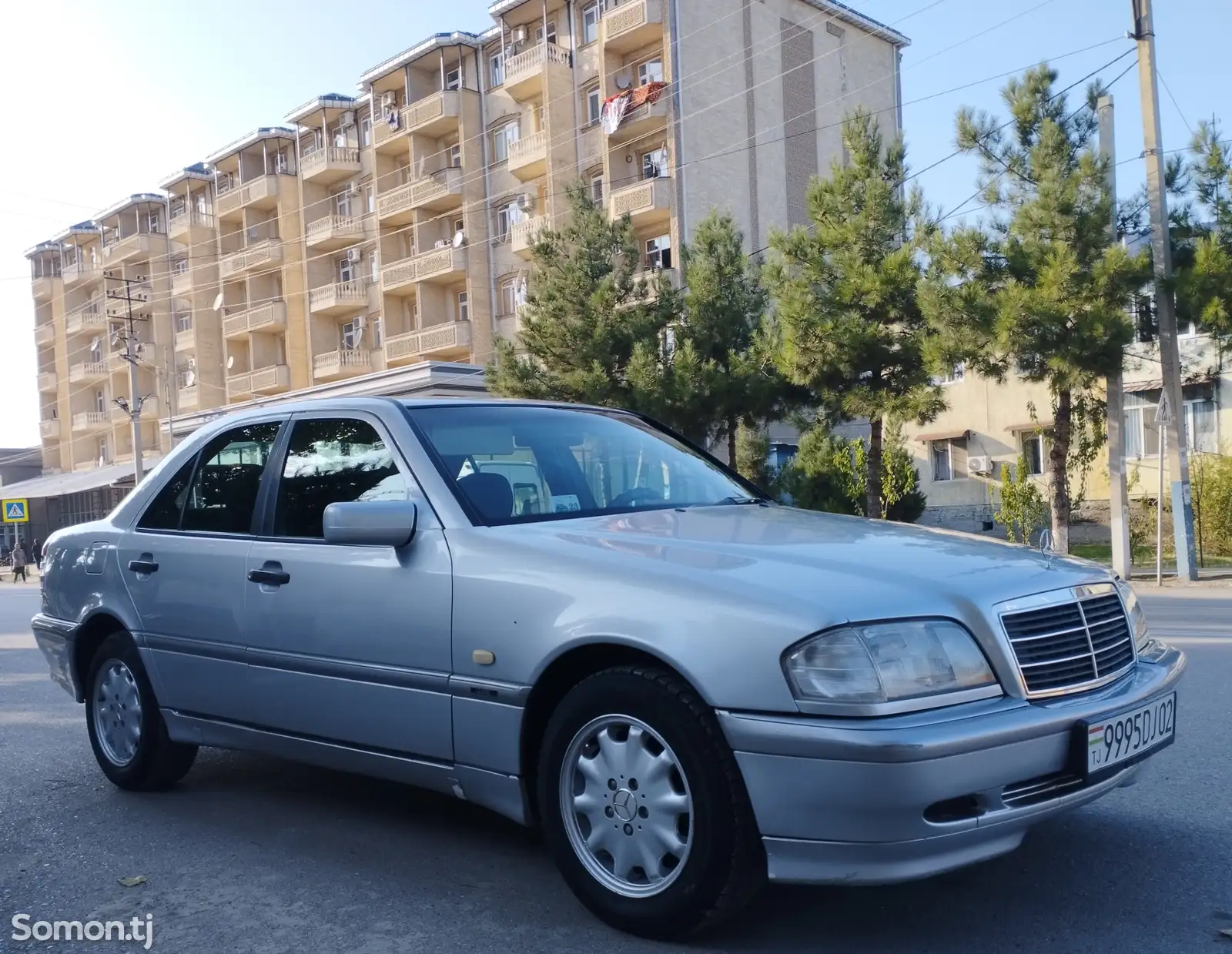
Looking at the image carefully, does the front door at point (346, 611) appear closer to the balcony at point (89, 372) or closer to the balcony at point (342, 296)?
the balcony at point (342, 296)

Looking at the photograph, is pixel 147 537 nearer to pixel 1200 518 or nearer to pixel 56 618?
pixel 56 618

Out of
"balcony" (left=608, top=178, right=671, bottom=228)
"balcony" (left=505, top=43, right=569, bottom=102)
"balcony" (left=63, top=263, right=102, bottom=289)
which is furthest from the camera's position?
"balcony" (left=63, top=263, right=102, bottom=289)

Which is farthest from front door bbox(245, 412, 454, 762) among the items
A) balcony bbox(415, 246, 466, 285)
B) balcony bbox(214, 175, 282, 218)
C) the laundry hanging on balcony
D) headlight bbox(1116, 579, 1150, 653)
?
balcony bbox(214, 175, 282, 218)

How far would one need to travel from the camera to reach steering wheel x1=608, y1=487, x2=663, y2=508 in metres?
4.31

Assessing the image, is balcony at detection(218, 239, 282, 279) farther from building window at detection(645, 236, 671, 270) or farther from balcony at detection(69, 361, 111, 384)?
building window at detection(645, 236, 671, 270)

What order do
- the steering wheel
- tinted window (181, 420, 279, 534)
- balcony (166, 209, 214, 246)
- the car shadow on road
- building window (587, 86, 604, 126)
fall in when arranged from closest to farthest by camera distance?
the car shadow on road, the steering wheel, tinted window (181, 420, 279, 534), building window (587, 86, 604, 126), balcony (166, 209, 214, 246)

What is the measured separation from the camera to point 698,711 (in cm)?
316

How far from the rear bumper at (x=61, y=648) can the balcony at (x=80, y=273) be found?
5887 centimetres

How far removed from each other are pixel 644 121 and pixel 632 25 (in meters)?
2.61

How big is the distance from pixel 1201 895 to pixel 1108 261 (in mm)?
16220

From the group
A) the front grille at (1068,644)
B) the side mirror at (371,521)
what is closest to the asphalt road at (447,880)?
the front grille at (1068,644)

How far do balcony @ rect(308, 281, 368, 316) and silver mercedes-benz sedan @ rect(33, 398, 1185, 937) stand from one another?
39825 millimetres

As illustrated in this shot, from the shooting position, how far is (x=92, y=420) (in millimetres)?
58938

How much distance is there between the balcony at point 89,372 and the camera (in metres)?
58.2
